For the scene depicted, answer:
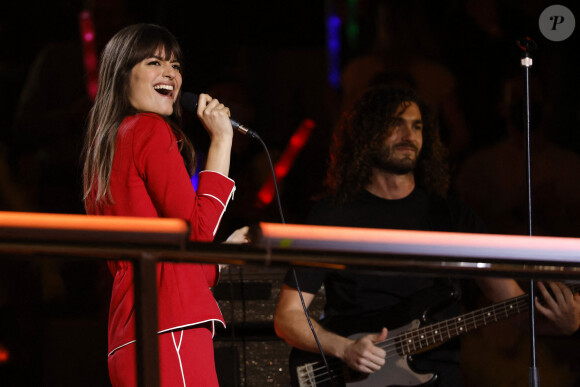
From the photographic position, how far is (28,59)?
334 centimetres

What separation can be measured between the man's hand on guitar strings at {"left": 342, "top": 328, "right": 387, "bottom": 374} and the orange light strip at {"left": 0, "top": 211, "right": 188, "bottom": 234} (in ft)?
6.02

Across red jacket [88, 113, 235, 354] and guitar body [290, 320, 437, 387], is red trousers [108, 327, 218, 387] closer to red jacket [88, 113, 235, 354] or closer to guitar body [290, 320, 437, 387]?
red jacket [88, 113, 235, 354]

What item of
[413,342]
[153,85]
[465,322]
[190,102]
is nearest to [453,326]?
[465,322]

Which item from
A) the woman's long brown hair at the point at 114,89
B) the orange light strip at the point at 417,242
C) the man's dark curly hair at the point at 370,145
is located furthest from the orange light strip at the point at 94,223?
the man's dark curly hair at the point at 370,145

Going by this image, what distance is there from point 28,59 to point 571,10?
244 cm

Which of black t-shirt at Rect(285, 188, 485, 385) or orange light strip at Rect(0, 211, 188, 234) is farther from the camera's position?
black t-shirt at Rect(285, 188, 485, 385)

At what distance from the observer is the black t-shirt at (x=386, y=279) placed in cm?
263

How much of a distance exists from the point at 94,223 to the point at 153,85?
1064 millimetres

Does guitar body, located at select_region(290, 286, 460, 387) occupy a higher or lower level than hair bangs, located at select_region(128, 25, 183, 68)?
lower

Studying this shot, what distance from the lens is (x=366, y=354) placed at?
2.51m

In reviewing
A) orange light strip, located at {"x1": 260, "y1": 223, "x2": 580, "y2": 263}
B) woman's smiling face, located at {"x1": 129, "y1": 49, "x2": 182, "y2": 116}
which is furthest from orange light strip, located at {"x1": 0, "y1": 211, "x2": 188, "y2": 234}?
woman's smiling face, located at {"x1": 129, "y1": 49, "x2": 182, "y2": 116}

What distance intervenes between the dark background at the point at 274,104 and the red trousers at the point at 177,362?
5.73 feet

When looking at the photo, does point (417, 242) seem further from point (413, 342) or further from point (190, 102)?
point (413, 342)

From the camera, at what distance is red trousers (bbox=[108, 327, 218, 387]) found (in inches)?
60.3
